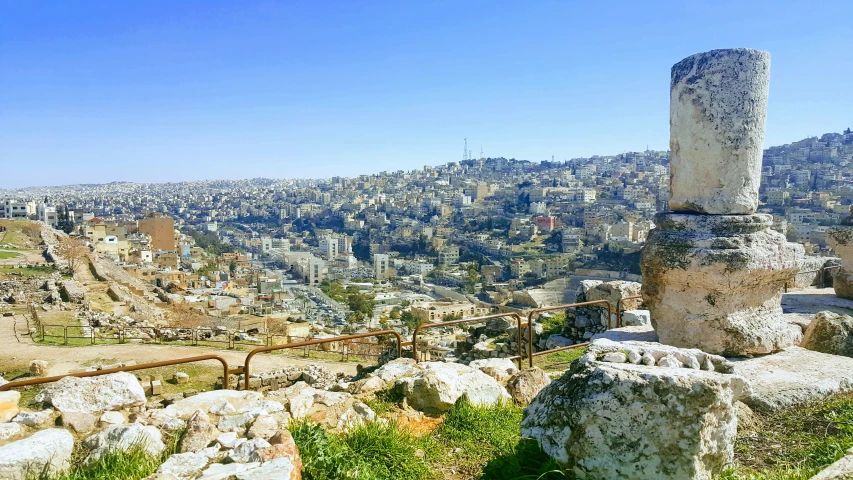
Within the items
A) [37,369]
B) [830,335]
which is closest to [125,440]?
[830,335]

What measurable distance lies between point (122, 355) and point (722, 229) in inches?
518

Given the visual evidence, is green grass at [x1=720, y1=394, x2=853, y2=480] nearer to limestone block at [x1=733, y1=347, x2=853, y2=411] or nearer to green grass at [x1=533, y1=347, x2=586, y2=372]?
limestone block at [x1=733, y1=347, x2=853, y2=411]

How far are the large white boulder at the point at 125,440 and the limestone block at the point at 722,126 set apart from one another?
15.9ft

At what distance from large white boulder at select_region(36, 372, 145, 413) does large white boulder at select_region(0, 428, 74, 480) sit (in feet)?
2.08

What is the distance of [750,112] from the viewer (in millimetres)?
5129

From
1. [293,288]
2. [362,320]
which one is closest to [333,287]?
[293,288]

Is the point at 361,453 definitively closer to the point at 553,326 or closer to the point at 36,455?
the point at 36,455

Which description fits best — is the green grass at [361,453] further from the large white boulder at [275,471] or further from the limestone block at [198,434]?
the limestone block at [198,434]

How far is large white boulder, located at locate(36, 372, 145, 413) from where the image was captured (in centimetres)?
380

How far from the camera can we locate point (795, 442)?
3.47m

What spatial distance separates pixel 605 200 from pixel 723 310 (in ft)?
359

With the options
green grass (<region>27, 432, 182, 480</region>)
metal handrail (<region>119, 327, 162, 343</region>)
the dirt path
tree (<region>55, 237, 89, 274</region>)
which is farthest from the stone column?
tree (<region>55, 237, 89, 274</region>)

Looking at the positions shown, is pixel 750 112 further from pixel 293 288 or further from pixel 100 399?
pixel 293 288

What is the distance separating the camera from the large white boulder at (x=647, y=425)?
8.66ft
